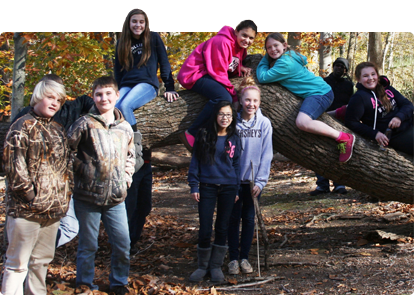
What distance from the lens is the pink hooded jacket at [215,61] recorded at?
428cm

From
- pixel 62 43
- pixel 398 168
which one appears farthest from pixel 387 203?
pixel 62 43

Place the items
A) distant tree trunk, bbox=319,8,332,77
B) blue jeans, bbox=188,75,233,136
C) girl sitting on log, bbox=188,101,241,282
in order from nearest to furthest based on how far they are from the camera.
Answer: girl sitting on log, bbox=188,101,241,282 → blue jeans, bbox=188,75,233,136 → distant tree trunk, bbox=319,8,332,77

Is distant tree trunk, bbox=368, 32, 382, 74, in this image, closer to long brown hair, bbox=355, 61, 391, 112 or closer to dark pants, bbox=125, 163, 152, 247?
long brown hair, bbox=355, 61, 391, 112

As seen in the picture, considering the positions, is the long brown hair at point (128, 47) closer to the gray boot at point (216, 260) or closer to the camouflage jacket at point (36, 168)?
the camouflage jacket at point (36, 168)

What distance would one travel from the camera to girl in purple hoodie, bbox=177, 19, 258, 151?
428 centimetres

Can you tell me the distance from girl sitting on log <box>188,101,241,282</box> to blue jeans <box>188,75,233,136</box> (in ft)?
0.87

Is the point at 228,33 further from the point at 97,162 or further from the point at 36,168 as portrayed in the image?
the point at 36,168

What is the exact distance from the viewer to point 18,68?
6.14 metres

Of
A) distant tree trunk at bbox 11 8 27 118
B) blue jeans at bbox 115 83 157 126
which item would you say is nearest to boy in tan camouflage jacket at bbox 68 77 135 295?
blue jeans at bbox 115 83 157 126

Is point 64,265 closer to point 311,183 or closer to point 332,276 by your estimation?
point 332,276

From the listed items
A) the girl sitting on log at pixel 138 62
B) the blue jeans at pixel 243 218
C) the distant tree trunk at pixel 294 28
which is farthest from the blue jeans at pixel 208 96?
the distant tree trunk at pixel 294 28

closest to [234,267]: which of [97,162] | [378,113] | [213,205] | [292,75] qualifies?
[213,205]

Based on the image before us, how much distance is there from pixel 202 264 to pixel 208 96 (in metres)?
1.81

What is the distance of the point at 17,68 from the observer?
6.14 metres
